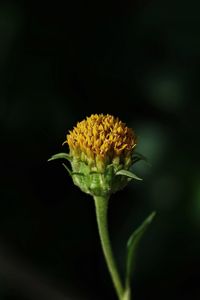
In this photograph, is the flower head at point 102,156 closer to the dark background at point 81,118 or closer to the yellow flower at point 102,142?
the yellow flower at point 102,142

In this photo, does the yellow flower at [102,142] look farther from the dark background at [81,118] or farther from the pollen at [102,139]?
the dark background at [81,118]

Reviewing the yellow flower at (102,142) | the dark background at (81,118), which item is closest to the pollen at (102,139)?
the yellow flower at (102,142)

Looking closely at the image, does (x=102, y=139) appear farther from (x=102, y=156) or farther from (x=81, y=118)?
(x=81, y=118)

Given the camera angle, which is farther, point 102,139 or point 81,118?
point 81,118

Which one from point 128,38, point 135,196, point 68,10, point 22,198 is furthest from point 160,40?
point 22,198

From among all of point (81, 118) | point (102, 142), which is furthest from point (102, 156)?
point (81, 118)

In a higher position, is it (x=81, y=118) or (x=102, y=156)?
(x=102, y=156)

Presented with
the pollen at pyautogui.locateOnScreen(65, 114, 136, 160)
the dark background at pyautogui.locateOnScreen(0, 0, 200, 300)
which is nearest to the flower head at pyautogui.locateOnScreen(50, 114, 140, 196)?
the pollen at pyautogui.locateOnScreen(65, 114, 136, 160)

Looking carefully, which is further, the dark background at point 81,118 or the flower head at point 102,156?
the dark background at point 81,118
